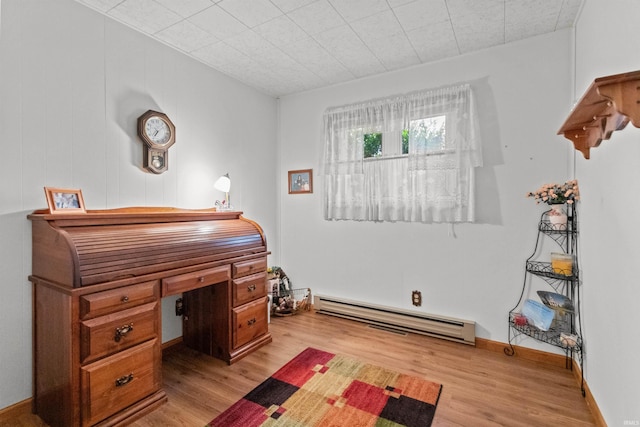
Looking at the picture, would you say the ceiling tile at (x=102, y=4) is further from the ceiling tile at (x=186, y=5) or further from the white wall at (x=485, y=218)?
the white wall at (x=485, y=218)

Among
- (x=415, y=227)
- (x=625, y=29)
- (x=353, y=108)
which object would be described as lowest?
(x=415, y=227)

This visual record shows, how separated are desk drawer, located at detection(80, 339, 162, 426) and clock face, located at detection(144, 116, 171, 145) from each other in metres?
1.58

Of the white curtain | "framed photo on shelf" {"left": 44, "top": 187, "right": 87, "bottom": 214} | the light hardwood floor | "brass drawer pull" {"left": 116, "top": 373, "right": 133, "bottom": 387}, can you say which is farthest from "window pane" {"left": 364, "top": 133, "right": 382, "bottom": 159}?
"brass drawer pull" {"left": 116, "top": 373, "right": 133, "bottom": 387}

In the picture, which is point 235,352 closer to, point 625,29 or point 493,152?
point 493,152

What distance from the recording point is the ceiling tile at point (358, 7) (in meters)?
2.07

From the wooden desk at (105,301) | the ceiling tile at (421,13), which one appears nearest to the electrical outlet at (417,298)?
the wooden desk at (105,301)

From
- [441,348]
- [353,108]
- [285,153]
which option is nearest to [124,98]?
[285,153]

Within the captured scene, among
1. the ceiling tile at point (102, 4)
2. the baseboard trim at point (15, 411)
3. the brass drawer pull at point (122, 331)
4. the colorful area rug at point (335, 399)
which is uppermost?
the ceiling tile at point (102, 4)

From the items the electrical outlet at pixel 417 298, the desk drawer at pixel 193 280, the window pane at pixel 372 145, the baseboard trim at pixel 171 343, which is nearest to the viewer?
the desk drawer at pixel 193 280

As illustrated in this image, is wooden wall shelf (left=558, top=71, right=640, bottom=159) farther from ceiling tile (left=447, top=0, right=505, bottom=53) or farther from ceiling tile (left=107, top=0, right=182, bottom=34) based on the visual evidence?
ceiling tile (left=107, top=0, right=182, bottom=34)

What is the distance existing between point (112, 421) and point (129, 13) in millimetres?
2693

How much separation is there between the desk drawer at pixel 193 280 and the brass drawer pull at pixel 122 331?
0.84ft

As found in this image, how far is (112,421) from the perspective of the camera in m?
1.68

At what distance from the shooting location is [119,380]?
1.72 metres
